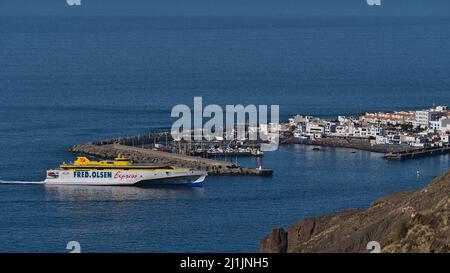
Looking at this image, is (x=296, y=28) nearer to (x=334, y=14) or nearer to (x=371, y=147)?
(x=334, y=14)

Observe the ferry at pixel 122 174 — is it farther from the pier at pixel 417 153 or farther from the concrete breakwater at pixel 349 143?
the concrete breakwater at pixel 349 143

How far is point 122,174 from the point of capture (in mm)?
35000

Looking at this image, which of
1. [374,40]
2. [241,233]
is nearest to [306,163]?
[241,233]

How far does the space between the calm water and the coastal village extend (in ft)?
5.94

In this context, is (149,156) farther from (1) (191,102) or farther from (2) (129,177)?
(1) (191,102)

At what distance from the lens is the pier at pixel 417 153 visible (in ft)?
127

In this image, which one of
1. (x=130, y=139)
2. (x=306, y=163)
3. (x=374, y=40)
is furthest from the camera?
(x=374, y=40)

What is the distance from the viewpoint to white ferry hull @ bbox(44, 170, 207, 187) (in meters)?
34.5

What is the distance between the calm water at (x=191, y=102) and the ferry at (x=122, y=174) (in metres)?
0.80

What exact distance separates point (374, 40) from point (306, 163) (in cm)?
5512

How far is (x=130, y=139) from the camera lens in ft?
132

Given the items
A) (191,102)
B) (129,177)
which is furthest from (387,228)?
(191,102)

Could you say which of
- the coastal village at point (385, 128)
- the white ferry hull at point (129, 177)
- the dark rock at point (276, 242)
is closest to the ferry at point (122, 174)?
the white ferry hull at point (129, 177)

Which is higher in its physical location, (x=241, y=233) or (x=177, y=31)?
(x=177, y=31)
